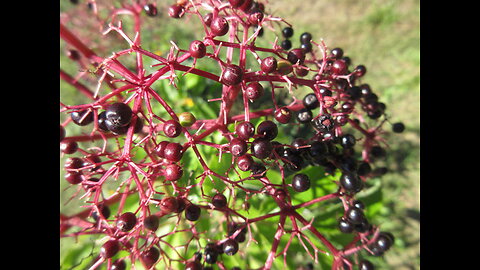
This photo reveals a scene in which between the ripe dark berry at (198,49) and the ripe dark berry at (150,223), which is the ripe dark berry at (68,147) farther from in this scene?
the ripe dark berry at (198,49)

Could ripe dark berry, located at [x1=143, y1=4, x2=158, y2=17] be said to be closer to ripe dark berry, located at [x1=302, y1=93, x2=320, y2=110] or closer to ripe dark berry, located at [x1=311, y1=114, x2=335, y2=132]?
ripe dark berry, located at [x1=302, y1=93, x2=320, y2=110]

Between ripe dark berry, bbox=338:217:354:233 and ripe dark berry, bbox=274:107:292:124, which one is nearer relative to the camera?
ripe dark berry, bbox=274:107:292:124

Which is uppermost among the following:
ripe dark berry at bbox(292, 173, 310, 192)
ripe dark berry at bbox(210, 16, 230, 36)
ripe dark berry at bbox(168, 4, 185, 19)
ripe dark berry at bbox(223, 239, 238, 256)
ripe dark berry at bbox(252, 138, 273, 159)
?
ripe dark berry at bbox(168, 4, 185, 19)

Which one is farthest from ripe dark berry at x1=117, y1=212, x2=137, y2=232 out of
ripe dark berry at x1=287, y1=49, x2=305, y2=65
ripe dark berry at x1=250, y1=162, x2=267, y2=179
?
ripe dark berry at x1=287, y1=49, x2=305, y2=65

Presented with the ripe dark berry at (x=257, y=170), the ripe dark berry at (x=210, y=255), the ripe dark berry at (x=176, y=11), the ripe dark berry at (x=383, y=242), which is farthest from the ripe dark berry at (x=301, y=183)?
the ripe dark berry at (x=176, y=11)

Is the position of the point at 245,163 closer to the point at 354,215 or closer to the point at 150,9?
the point at 354,215

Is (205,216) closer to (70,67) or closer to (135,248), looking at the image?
(135,248)

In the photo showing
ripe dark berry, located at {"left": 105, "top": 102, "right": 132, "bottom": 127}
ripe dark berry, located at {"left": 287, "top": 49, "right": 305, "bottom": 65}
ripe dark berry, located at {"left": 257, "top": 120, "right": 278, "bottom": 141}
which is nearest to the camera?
ripe dark berry, located at {"left": 105, "top": 102, "right": 132, "bottom": 127}
